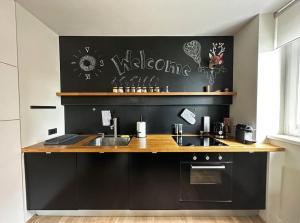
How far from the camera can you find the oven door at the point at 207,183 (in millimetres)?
1802

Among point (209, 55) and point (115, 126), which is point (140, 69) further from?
point (209, 55)

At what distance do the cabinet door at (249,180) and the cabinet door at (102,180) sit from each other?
3.95 ft

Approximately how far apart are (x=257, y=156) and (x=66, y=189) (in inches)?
82.4

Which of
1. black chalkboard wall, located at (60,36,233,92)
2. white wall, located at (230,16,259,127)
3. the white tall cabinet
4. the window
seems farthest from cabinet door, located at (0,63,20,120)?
the window

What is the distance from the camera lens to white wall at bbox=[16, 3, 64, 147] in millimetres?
1726

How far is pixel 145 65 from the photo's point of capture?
7.97ft

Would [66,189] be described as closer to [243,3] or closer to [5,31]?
[5,31]

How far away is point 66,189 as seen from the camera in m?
1.80

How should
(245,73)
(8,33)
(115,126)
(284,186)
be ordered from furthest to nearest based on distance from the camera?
(115,126), (245,73), (284,186), (8,33)

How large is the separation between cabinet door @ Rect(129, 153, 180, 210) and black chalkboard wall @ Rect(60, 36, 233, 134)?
888mm

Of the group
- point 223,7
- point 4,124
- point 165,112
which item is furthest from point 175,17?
point 4,124

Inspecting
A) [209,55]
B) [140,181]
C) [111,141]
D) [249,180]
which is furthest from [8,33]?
[249,180]

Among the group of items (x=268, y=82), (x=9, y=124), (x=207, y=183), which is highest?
A: (x=268, y=82)

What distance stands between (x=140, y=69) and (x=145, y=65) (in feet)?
0.31
